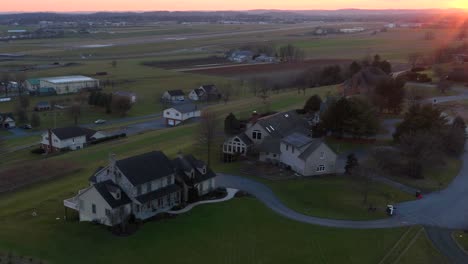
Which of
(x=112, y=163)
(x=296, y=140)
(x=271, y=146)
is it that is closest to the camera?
(x=112, y=163)

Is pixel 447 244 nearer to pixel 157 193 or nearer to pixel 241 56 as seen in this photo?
pixel 157 193

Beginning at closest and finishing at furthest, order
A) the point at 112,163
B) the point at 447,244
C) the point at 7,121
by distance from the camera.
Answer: the point at 447,244
the point at 112,163
the point at 7,121

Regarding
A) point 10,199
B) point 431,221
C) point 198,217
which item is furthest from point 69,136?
point 431,221

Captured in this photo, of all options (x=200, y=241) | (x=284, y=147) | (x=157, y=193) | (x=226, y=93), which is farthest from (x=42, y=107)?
(x=200, y=241)

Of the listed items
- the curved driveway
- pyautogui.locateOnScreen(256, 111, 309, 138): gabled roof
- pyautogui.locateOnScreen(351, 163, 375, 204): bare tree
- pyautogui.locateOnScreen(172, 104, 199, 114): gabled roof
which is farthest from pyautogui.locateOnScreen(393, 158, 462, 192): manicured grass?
pyautogui.locateOnScreen(172, 104, 199, 114): gabled roof

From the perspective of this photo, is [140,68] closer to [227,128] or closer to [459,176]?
[227,128]

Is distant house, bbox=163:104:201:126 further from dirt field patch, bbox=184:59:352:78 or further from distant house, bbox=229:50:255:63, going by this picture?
distant house, bbox=229:50:255:63

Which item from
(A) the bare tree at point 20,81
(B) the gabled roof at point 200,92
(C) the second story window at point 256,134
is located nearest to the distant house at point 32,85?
(A) the bare tree at point 20,81

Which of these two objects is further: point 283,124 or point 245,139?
Result: point 283,124
